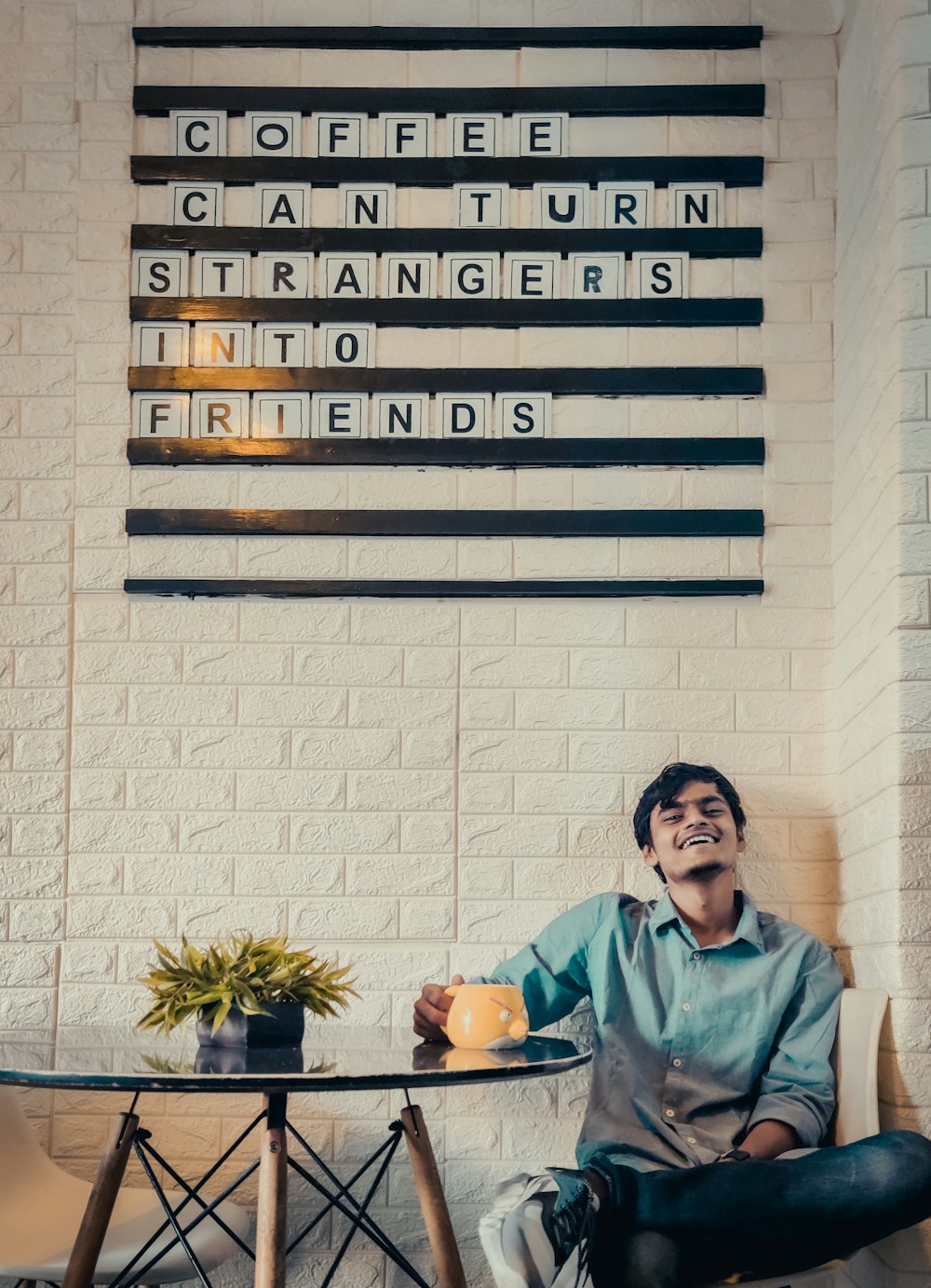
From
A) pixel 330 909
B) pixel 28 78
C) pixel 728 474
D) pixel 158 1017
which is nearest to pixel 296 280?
pixel 28 78

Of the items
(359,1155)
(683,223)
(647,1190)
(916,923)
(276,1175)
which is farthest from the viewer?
(683,223)

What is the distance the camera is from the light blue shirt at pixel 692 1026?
263cm

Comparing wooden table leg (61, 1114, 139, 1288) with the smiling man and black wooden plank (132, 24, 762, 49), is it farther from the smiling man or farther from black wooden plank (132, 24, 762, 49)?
black wooden plank (132, 24, 762, 49)

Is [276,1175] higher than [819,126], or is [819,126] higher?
[819,126]

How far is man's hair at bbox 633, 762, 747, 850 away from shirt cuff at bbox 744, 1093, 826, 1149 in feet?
1.77

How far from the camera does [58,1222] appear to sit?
2.45 m

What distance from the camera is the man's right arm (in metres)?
2.88

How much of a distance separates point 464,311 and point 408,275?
0.48ft

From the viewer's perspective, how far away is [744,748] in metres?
3.10

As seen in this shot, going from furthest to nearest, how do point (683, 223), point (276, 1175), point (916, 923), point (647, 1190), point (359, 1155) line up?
point (683, 223) < point (359, 1155) < point (916, 923) < point (647, 1190) < point (276, 1175)

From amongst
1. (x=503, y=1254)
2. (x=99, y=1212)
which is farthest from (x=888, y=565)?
(x=99, y=1212)

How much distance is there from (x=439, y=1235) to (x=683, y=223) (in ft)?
6.86

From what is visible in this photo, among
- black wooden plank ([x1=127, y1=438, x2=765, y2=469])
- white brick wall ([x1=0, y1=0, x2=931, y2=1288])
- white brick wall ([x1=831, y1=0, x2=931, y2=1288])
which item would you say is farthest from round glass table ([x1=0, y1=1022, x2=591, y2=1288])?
black wooden plank ([x1=127, y1=438, x2=765, y2=469])

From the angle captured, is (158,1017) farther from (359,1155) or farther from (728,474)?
(728,474)
